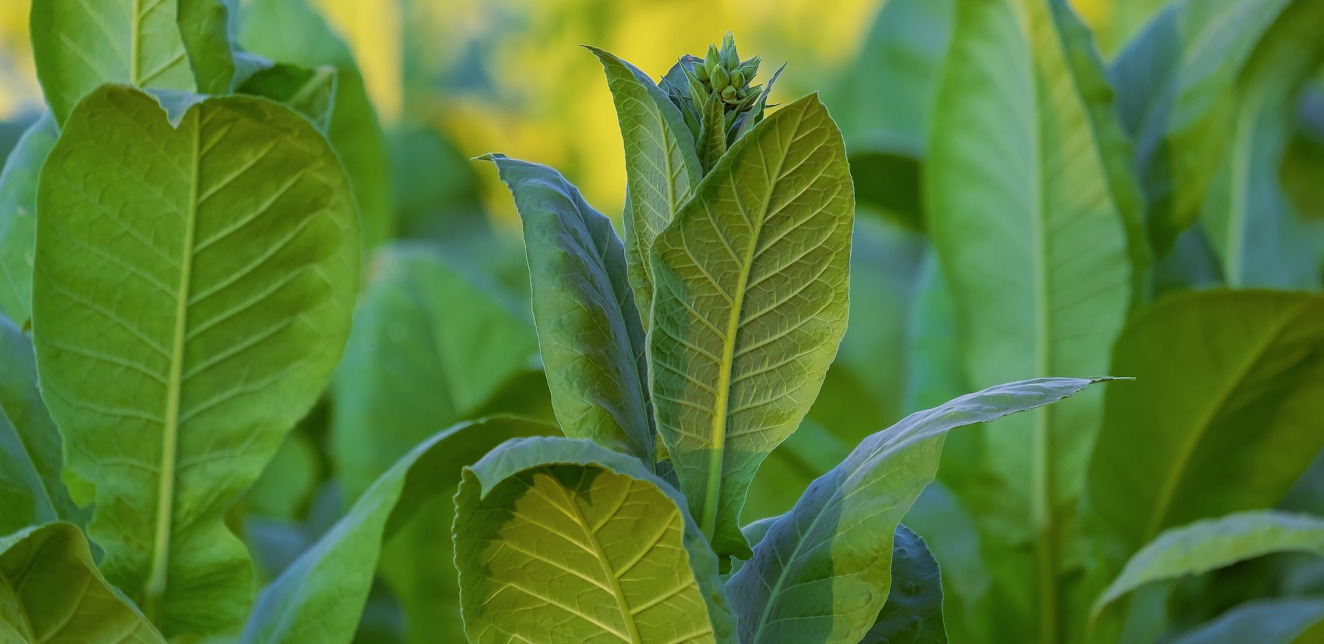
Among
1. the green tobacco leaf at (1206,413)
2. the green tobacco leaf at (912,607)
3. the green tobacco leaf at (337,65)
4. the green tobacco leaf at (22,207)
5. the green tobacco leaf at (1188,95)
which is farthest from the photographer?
the green tobacco leaf at (337,65)

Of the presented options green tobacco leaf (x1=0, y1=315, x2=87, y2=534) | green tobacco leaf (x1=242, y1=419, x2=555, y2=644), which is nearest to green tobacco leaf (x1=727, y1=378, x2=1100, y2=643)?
green tobacco leaf (x1=242, y1=419, x2=555, y2=644)

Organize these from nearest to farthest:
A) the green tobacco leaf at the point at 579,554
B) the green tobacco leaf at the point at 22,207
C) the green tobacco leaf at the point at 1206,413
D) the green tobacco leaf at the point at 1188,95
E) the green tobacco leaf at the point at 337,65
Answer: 1. the green tobacco leaf at the point at 579,554
2. the green tobacco leaf at the point at 22,207
3. the green tobacco leaf at the point at 1206,413
4. the green tobacco leaf at the point at 1188,95
5. the green tobacco leaf at the point at 337,65

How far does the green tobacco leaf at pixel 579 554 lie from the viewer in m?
0.41

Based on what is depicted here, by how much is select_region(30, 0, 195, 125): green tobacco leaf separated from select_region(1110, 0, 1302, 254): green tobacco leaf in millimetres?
704

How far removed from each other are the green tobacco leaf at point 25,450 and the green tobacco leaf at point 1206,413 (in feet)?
2.14

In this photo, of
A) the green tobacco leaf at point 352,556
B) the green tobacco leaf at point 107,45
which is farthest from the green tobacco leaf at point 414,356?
the green tobacco leaf at point 107,45

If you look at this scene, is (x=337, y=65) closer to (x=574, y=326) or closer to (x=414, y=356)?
(x=414, y=356)

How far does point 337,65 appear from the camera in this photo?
3.26 feet

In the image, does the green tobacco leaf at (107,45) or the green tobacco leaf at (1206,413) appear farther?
the green tobacco leaf at (1206,413)

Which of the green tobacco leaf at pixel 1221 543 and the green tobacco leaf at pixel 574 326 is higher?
the green tobacco leaf at pixel 574 326

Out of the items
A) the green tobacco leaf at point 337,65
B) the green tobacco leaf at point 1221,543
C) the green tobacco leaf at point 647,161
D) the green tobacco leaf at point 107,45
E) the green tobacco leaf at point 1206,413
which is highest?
the green tobacco leaf at point 337,65

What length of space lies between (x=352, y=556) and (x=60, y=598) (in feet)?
0.49

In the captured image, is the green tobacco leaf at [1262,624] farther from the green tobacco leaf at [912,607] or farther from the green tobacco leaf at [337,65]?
the green tobacco leaf at [337,65]

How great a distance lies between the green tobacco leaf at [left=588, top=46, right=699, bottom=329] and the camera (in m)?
0.44
